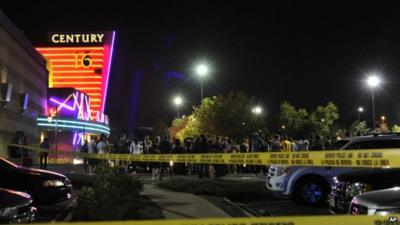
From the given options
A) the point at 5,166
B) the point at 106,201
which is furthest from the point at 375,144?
the point at 5,166

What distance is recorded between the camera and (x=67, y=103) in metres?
58.7

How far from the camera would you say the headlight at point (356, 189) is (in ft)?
28.6

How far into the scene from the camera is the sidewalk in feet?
37.0

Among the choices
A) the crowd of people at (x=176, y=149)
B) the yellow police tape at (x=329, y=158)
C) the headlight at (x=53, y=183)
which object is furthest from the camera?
→ the crowd of people at (x=176, y=149)

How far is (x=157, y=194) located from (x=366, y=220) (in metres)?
10.9

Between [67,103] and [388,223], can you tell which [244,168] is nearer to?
[388,223]

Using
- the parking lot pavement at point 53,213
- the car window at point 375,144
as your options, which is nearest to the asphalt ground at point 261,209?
the parking lot pavement at point 53,213

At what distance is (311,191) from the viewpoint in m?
13.5

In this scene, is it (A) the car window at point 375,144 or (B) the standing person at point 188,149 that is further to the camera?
(B) the standing person at point 188,149

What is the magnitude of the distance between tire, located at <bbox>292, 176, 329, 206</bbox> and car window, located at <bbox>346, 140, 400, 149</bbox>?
1.32 metres

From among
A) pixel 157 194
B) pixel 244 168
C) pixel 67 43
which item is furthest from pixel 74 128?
pixel 157 194

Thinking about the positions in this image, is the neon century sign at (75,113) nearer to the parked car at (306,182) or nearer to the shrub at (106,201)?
the parked car at (306,182)

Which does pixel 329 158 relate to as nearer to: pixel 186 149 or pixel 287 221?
pixel 287 221

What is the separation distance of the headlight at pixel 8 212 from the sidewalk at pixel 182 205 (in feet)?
14.5
